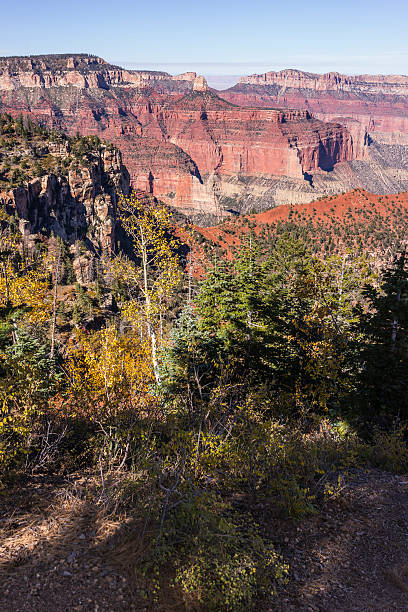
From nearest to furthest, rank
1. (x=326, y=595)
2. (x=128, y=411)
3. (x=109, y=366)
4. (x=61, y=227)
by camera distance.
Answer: (x=326, y=595), (x=128, y=411), (x=109, y=366), (x=61, y=227)

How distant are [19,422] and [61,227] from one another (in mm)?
92385

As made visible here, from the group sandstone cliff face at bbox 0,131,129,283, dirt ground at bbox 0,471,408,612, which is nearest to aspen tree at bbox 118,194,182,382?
dirt ground at bbox 0,471,408,612

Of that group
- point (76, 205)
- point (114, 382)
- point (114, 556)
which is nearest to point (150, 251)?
point (114, 382)

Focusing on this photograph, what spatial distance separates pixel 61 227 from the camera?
94.2 meters

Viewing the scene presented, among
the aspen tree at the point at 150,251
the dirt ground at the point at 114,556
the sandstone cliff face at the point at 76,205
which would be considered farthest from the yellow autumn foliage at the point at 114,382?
the sandstone cliff face at the point at 76,205

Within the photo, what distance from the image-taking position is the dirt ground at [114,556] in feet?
20.0

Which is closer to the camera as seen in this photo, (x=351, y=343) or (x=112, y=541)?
(x=112, y=541)

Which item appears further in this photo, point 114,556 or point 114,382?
point 114,382

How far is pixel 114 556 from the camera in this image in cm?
676

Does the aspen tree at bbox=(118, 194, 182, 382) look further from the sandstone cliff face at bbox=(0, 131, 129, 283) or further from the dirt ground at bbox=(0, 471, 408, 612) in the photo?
the sandstone cliff face at bbox=(0, 131, 129, 283)

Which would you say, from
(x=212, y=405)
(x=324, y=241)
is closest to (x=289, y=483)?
(x=212, y=405)

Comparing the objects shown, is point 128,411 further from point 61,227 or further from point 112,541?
point 61,227

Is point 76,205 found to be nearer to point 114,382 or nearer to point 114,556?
point 114,382

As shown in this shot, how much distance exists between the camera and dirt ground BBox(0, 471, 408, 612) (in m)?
6.10
